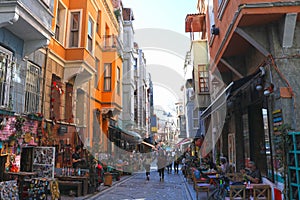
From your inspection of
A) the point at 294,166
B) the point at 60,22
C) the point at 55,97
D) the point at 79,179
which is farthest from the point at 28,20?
the point at 294,166

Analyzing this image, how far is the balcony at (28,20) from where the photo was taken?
7.25 metres

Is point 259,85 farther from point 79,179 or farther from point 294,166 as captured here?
point 79,179

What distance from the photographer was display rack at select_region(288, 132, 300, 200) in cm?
533

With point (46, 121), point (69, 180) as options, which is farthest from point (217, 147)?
point (46, 121)

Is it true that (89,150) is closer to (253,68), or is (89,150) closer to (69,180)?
(69,180)

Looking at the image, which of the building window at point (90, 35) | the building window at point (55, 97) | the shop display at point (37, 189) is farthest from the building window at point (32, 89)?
the building window at point (90, 35)

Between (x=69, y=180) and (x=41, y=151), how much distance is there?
192 centimetres

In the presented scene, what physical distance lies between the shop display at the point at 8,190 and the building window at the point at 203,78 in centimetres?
1375

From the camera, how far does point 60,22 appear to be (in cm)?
1280

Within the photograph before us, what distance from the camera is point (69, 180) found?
10.3 metres

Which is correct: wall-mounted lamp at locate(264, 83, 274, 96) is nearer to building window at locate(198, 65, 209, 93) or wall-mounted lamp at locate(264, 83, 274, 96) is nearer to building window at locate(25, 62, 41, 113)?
building window at locate(25, 62, 41, 113)

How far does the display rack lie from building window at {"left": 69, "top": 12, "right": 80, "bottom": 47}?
1108cm

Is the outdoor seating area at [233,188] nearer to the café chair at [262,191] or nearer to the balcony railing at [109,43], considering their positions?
the café chair at [262,191]

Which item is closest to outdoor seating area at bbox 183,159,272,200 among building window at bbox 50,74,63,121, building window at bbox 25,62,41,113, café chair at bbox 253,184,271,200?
café chair at bbox 253,184,271,200
